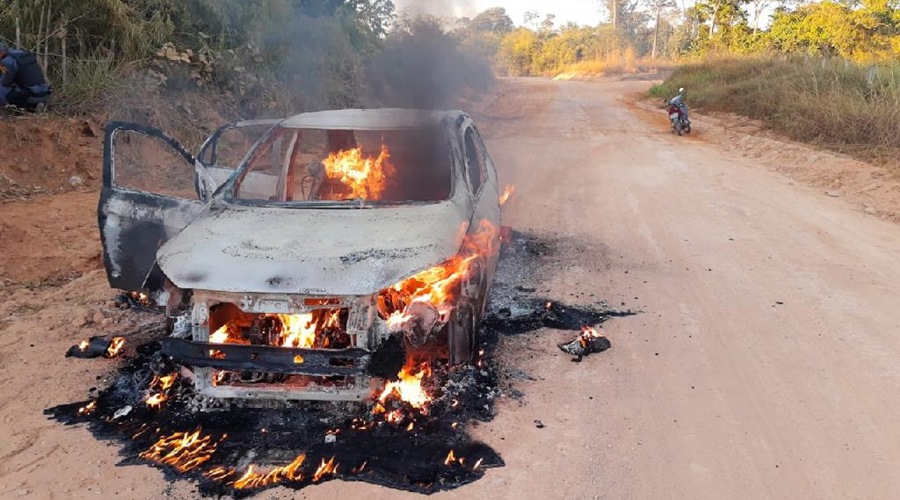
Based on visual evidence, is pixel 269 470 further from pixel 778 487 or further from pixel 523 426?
pixel 778 487

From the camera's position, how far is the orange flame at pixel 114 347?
4.36 meters

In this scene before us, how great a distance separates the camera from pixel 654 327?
4855 mm

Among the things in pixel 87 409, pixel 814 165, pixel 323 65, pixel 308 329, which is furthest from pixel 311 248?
pixel 323 65

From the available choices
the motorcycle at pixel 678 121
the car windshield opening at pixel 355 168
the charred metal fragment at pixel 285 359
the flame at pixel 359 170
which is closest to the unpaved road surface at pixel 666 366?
the charred metal fragment at pixel 285 359

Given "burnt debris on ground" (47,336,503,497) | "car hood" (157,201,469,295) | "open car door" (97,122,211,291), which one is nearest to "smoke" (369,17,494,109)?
"open car door" (97,122,211,291)

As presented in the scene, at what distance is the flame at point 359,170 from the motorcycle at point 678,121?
12.2m

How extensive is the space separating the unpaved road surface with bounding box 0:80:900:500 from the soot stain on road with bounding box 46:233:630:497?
106mm

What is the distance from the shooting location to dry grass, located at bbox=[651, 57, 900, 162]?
11.4 m

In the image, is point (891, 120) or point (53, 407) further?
point (891, 120)

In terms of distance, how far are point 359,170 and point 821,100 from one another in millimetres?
11932

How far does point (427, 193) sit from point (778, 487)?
2.86 meters

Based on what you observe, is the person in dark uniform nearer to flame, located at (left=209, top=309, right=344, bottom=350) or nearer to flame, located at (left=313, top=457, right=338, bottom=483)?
flame, located at (left=209, top=309, right=344, bottom=350)

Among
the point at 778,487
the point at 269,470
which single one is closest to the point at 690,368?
the point at 778,487

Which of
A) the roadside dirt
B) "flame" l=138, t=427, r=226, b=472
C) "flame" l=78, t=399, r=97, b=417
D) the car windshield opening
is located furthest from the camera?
the roadside dirt
